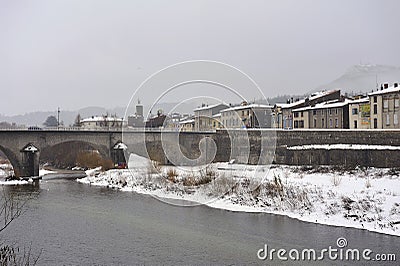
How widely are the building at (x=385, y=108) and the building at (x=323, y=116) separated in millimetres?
4687

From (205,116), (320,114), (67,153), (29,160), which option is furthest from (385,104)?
(67,153)

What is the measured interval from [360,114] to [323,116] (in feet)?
18.8

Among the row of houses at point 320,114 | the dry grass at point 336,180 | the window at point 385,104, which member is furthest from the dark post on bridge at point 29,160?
the window at point 385,104

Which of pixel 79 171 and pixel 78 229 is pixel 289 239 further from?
pixel 79 171

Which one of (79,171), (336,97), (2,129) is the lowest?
(79,171)

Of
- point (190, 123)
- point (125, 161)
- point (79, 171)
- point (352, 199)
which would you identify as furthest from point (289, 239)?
point (190, 123)

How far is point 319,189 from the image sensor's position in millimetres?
27578

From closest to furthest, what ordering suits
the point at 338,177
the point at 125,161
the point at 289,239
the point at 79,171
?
1. the point at 289,239
2. the point at 338,177
3. the point at 125,161
4. the point at 79,171

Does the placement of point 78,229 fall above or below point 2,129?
below

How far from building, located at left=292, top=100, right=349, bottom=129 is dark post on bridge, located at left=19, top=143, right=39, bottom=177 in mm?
29725

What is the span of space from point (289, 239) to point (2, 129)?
34.5 m

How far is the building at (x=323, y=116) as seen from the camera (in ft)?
158

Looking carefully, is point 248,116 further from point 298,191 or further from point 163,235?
point 163,235

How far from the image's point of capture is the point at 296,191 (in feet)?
86.9
